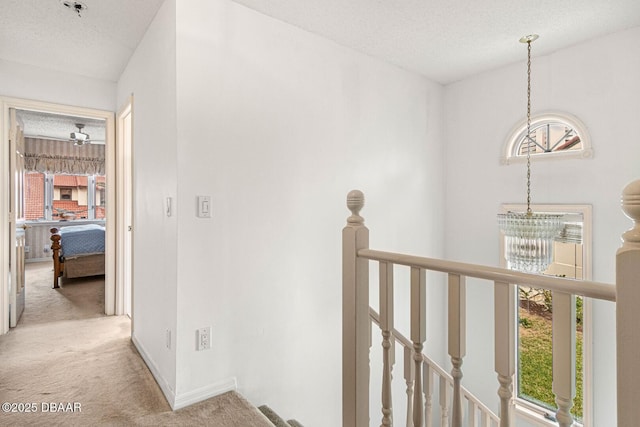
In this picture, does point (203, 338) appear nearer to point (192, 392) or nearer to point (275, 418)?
point (192, 392)

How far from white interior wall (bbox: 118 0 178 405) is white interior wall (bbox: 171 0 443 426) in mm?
107

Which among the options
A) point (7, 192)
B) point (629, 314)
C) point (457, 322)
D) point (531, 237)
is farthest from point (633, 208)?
point (7, 192)

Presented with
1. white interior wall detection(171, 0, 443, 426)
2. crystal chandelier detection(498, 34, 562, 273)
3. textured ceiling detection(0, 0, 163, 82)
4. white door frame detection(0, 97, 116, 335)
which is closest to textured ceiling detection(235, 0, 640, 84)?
white interior wall detection(171, 0, 443, 426)

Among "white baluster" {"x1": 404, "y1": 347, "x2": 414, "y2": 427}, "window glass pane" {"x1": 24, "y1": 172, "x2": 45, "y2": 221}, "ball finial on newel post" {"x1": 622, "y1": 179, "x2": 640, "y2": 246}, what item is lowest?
"white baluster" {"x1": 404, "y1": 347, "x2": 414, "y2": 427}

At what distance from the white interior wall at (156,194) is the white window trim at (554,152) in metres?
3.01

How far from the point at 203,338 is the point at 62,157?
23.2 ft

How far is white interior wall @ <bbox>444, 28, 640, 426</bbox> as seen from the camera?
267 centimetres

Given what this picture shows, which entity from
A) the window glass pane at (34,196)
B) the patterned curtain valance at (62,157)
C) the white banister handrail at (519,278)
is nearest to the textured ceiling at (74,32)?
the white banister handrail at (519,278)

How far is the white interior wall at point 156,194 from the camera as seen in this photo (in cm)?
203

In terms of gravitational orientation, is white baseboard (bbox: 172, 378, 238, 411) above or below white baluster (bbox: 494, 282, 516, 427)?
below

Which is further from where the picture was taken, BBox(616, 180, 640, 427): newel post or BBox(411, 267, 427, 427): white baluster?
BBox(411, 267, 427, 427): white baluster

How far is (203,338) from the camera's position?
2039 millimetres

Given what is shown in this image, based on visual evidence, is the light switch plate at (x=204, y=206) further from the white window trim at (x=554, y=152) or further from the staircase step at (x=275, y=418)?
the white window trim at (x=554, y=152)

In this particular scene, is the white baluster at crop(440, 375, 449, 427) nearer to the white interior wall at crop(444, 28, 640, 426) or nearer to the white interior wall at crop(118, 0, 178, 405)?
the white interior wall at crop(444, 28, 640, 426)
